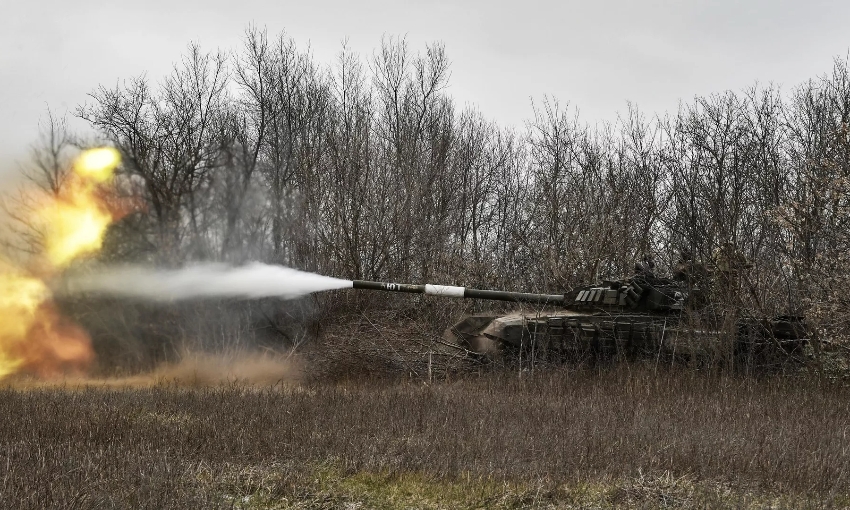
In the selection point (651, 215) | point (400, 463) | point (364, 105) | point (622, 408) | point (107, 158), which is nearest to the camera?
point (400, 463)

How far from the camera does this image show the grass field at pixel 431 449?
692 cm

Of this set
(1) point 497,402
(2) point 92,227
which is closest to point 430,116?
(2) point 92,227

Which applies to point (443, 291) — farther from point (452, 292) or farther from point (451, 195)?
point (451, 195)

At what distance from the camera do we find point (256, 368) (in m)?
18.0

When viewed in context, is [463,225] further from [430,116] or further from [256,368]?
[256,368]

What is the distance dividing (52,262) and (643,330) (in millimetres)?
11096

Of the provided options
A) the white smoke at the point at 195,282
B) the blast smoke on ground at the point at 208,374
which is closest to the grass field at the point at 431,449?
the white smoke at the point at 195,282

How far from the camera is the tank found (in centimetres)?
1459

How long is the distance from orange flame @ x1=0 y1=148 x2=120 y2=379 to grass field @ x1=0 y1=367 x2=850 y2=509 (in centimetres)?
314

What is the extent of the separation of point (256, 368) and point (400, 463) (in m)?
10.7

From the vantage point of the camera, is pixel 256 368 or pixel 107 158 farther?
pixel 256 368

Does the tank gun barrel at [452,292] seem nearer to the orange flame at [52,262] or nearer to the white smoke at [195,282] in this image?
the white smoke at [195,282]

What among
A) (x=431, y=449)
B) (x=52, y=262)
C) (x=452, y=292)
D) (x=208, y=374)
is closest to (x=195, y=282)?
(x=52, y=262)

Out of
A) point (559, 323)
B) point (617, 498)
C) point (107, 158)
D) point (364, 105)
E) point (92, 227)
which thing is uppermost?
point (364, 105)
